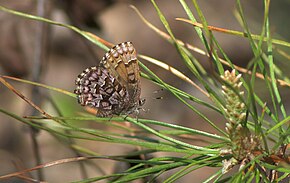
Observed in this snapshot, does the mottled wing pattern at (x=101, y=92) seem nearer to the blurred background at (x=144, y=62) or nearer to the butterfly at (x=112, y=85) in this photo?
the butterfly at (x=112, y=85)

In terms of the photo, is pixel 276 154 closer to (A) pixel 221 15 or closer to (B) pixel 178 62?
(B) pixel 178 62

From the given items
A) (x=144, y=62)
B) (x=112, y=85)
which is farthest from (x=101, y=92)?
(x=144, y=62)

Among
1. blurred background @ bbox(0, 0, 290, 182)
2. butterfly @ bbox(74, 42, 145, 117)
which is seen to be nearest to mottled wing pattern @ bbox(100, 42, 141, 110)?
butterfly @ bbox(74, 42, 145, 117)

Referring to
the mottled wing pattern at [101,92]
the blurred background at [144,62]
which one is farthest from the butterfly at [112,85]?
the blurred background at [144,62]

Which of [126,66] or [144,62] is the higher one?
[144,62]

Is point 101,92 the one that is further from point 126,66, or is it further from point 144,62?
point 144,62

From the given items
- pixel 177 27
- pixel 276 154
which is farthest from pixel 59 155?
pixel 276 154

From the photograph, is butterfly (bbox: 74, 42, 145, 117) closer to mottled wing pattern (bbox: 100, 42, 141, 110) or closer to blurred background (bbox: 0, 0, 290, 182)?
mottled wing pattern (bbox: 100, 42, 141, 110)

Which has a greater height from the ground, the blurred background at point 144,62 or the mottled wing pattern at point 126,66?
the blurred background at point 144,62

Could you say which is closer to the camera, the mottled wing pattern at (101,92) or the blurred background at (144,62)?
the mottled wing pattern at (101,92)
